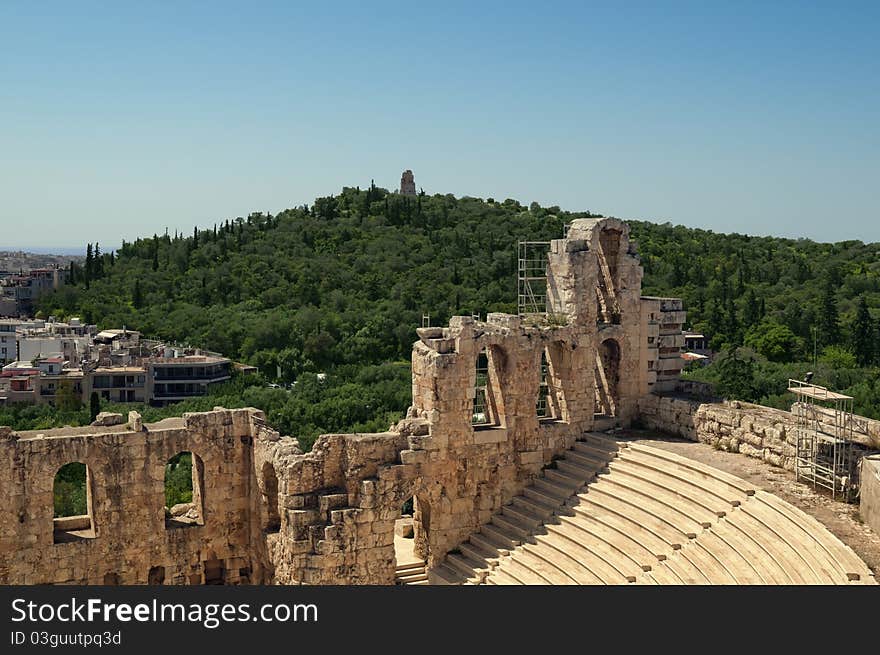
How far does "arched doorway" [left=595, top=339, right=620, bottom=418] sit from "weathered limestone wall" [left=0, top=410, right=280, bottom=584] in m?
9.65

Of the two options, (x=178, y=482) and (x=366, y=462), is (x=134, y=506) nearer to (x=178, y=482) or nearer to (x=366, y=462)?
(x=366, y=462)

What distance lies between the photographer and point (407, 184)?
8981 cm

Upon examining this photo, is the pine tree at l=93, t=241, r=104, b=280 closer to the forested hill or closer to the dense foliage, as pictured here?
the forested hill

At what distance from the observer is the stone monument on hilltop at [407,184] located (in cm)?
8938

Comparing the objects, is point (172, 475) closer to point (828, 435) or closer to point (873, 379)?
point (828, 435)

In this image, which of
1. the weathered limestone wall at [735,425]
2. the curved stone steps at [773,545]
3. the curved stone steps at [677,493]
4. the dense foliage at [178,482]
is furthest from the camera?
the dense foliage at [178,482]

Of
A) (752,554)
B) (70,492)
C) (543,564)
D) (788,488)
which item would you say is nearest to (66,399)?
(70,492)

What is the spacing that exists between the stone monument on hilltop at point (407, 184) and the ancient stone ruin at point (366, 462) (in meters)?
64.0

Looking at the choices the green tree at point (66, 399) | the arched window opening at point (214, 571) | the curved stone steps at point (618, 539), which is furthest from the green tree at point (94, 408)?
the curved stone steps at point (618, 539)

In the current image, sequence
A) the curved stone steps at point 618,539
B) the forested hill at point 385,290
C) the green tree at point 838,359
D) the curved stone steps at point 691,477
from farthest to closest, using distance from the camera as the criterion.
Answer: the forested hill at point 385,290
the green tree at point 838,359
the curved stone steps at point 691,477
the curved stone steps at point 618,539

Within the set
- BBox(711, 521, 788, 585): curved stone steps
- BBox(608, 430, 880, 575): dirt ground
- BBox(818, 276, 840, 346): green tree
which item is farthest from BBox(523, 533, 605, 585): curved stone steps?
BBox(818, 276, 840, 346): green tree

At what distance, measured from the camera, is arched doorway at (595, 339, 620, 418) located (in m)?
26.5

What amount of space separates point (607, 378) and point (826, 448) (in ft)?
23.6

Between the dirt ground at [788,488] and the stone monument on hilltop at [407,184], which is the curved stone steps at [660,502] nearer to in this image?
the dirt ground at [788,488]
